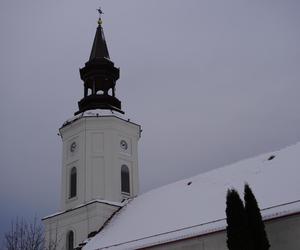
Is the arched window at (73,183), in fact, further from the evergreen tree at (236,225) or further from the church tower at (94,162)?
the evergreen tree at (236,225)

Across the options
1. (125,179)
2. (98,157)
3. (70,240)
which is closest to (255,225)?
(70,240)

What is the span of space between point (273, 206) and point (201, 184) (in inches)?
274

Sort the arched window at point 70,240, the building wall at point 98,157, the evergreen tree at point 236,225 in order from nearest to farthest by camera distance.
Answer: the evergreen tree at point 236,225, the arched window at point 70,240, the building wall at point 98,157

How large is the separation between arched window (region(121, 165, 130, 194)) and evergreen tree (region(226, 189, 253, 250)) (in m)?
15.4

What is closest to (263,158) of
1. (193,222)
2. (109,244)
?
(193,222)

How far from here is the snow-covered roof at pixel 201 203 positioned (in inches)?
861

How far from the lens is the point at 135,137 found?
116 feet

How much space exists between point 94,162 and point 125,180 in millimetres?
2330

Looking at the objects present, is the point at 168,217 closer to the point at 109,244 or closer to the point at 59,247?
the point at 109,244

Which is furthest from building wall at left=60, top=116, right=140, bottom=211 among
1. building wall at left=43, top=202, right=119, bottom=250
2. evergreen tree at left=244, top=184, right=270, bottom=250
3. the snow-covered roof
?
evergreen tree at left=244, top=184, right=270, bottom=250

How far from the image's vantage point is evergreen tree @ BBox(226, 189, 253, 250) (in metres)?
17.8

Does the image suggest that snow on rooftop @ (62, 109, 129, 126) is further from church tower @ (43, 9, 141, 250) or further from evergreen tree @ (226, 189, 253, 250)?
evergreen tree @ (226, 189, 253, 250)

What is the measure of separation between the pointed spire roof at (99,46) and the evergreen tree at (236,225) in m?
21.7

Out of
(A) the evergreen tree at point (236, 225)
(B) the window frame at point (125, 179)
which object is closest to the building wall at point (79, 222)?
(B) the window frame at point (125, 179)
